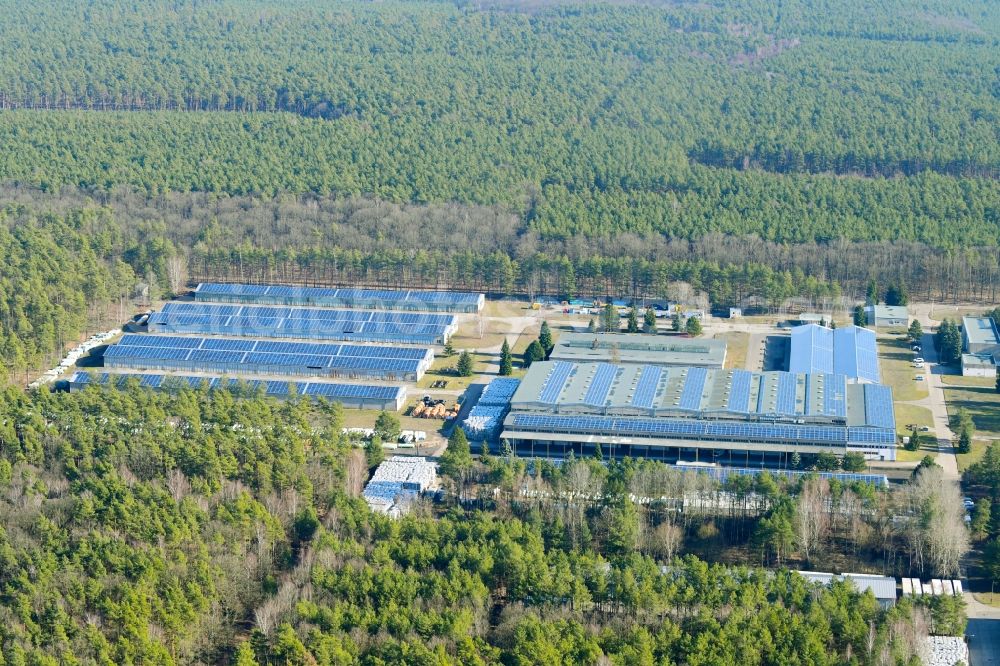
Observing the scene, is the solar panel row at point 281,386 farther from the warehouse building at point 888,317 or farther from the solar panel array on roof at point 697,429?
the warehouse building at point 888,317

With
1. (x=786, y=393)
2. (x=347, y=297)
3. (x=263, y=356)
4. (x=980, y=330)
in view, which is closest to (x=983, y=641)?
(x=786, y=393)

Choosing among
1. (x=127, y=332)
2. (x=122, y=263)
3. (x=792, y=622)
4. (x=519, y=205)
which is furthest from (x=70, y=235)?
(x=792, y=622)

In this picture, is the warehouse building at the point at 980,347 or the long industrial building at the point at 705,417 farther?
the warehouse building at the point at 980,347

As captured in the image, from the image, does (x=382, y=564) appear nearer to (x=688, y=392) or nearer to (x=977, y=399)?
(x=688, y=392)

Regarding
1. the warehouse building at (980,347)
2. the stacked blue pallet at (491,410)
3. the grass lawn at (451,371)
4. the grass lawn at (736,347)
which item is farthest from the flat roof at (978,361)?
the grass lawn at (451,371)

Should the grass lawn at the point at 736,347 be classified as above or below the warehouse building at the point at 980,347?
below

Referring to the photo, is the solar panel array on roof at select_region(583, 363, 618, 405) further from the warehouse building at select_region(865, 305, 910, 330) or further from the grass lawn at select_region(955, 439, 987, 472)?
the warehouse building at select_region(865, 305, 910, 330)
